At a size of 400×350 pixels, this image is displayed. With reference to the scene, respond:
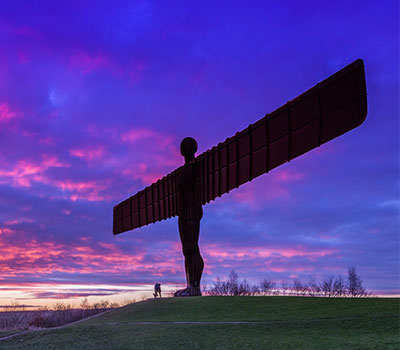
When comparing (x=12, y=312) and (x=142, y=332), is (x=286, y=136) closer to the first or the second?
(x=142, y=332)

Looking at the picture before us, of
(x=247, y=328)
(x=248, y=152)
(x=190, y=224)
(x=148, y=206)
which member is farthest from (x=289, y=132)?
(x=148, y=206)

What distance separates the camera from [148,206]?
20.2 meters

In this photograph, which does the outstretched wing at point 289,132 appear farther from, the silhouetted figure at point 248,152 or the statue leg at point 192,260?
the statue leg at point 192,260

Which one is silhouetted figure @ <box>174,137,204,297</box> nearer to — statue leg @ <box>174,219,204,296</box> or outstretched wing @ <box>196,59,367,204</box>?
statue leg @ <box>174,219,204,296</box>

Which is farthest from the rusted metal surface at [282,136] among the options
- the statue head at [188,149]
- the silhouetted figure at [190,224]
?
the statue head at [188,149]

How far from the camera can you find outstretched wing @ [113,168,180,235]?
733 inches

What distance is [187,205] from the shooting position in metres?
17.3

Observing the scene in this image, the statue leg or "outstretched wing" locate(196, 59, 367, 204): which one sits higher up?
"outstretched wing" locate(196, 59, 367, 204)

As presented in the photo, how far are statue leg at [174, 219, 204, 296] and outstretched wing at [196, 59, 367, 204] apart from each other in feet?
3.78

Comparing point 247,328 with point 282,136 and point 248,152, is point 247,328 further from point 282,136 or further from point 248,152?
point 248,152

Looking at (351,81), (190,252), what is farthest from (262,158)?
(190,252)

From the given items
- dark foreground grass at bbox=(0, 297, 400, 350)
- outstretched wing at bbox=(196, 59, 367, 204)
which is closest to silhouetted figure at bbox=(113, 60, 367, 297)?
outstretched wing at bbox=(196, 59, 367, 204)

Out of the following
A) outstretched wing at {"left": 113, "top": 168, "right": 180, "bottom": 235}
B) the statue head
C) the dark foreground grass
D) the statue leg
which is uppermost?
the statue head

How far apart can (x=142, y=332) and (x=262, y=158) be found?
255 inches
